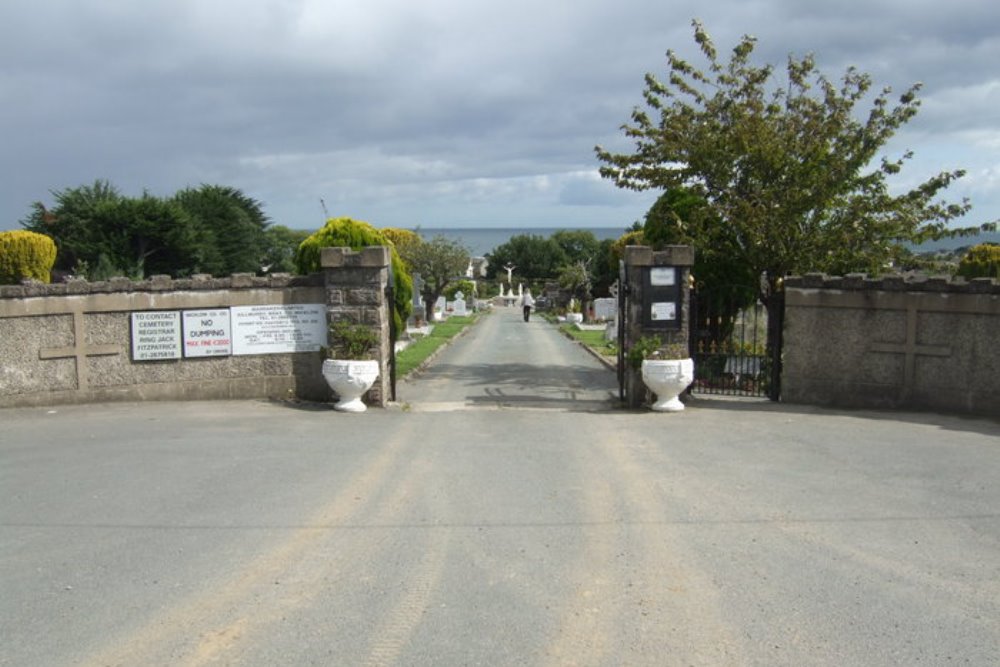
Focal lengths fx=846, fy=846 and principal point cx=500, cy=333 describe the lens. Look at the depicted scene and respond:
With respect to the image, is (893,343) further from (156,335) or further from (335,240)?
(156,335)

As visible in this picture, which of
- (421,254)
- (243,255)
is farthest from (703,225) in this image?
(243,255)

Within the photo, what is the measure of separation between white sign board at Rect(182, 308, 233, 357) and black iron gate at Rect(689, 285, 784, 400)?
6.71 m

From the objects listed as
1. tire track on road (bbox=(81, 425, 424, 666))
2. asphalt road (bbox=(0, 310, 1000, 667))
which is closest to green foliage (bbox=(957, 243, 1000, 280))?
asphalt road (bbox=(0, 310, 1000, 667))

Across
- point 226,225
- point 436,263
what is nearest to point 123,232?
point 226,225

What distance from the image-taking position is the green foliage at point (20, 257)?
1080 inches

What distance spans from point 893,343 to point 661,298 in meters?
3.17

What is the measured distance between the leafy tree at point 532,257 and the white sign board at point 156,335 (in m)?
109

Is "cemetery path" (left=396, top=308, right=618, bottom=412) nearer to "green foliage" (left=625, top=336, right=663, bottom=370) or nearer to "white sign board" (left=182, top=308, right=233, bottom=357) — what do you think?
"green foliage" (left=625, top=336, right=663, bottom=370)

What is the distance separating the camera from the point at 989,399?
1088 cm

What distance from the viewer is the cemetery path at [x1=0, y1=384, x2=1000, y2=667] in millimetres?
4141

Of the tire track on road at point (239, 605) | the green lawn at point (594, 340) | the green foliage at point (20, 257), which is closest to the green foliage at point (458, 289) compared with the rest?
the green lawn at point (594, 340)

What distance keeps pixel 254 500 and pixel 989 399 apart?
30.4ft

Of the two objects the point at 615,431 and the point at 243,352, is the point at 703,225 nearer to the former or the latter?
the point at 615,431

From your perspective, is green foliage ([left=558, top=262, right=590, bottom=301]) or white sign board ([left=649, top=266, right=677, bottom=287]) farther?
green foliage ([left=558, top=262, right=590, bottom=301])
